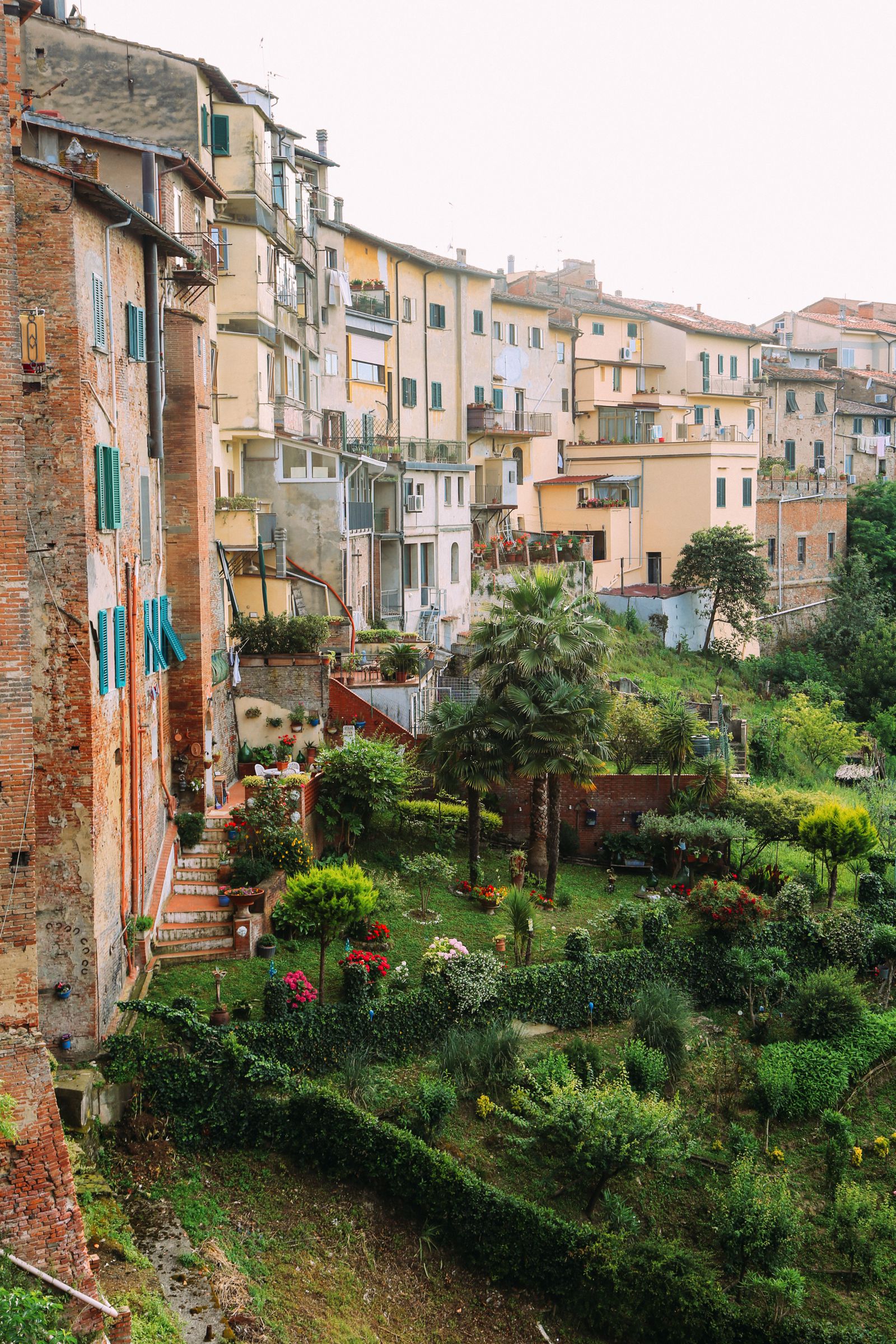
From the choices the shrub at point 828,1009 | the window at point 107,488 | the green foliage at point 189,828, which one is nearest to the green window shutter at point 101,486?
the window at point 107,488

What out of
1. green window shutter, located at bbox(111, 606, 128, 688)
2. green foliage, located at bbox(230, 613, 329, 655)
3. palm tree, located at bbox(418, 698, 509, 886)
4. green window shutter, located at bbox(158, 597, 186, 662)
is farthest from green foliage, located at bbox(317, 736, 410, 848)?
green window shutter, located at bbox(111, 606, 128, 688)

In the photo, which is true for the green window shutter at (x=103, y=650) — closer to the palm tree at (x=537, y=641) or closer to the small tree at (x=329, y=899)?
the small tree at (x=329, y=899)

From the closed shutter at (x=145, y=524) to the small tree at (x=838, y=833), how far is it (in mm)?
14052

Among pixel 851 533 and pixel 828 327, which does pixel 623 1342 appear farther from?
pixel 828 327

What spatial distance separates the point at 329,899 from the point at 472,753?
24.0 feet

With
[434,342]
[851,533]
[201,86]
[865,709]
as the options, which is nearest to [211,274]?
[201,86]

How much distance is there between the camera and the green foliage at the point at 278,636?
1093 inches

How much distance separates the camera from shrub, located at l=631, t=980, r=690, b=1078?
21.2 meters

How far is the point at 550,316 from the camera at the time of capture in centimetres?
5700

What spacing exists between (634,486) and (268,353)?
27.1 meters

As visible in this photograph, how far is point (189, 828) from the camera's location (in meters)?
22.7

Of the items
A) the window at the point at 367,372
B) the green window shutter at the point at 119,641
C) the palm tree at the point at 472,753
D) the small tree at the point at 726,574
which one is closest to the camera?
the green window shutter at the point at 119,641

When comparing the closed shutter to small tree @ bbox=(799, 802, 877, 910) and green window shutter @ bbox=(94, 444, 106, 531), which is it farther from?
small tree @ bbox=(799, 802, 877, 910)

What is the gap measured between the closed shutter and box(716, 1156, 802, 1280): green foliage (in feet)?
40.8
